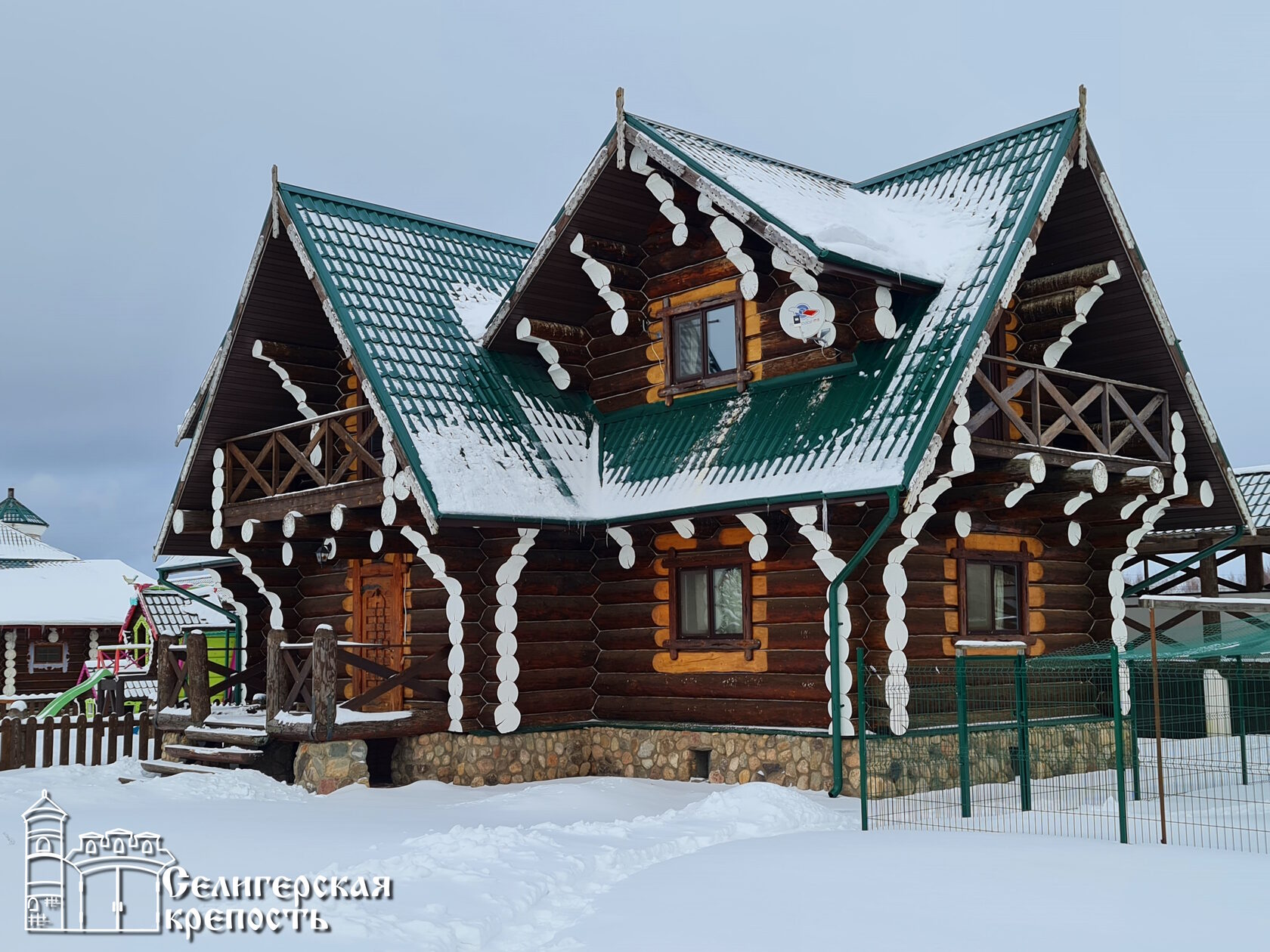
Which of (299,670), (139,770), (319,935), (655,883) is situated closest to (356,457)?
(299,670)

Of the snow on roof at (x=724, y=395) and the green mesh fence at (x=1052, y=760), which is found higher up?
the snow on roof at (x=724, y=395)

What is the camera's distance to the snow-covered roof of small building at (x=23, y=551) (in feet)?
167

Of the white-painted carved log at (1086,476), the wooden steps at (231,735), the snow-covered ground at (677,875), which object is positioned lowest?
the snow-covered ground at (677,875)

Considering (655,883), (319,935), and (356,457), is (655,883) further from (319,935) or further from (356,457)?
(356,457)

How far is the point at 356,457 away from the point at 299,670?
2.75 m

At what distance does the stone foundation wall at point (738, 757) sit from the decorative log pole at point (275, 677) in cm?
154

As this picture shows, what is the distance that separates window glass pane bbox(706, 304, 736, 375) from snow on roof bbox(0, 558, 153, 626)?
86.4ft

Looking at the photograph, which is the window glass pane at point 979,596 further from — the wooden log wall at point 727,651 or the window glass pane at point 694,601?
the window glass pane at point 694,601

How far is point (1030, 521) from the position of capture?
1614 centimetres

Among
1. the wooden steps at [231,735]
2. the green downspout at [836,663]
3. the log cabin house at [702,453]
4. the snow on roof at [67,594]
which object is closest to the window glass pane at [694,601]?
the log cabin house at [702,453]

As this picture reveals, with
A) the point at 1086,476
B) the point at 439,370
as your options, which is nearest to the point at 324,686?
the point at 439,370

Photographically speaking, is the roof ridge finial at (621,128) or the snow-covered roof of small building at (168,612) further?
the snow-covered roof of small building at (168,612)

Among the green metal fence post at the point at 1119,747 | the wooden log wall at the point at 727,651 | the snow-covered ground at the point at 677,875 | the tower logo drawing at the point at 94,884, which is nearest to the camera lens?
the tower logo drawing at the point at 94,884

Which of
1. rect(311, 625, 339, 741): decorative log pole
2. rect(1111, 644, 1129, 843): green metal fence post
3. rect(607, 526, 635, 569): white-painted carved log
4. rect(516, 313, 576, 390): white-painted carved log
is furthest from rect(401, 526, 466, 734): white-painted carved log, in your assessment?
rect(1111, 644, 1129, 843): green metal fence post
